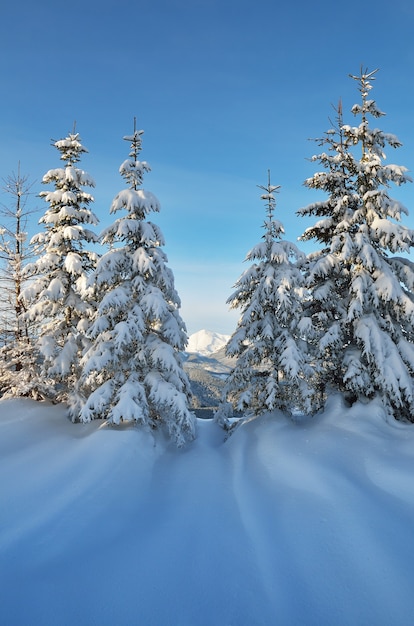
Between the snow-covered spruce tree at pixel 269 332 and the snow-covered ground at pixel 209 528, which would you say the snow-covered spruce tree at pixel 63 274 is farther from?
the snow-covered spruce tree at pixel 269 332

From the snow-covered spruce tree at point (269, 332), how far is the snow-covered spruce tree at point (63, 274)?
22.8 ft

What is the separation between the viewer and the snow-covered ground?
5.67m

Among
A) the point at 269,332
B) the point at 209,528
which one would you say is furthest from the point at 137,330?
the point at 209,528

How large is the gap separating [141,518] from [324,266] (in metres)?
11.2

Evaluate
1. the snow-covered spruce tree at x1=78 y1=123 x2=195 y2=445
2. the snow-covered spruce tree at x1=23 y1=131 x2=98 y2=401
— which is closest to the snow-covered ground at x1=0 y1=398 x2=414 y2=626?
the snow-covered spruce tree at x1=78 y1=123 x2=195 y2=445

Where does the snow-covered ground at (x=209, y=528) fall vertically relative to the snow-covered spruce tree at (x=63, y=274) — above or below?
below

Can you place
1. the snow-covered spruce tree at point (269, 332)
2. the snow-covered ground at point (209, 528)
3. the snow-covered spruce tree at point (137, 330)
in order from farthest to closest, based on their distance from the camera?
the snow-covered spruce tree at point (269, 332), the snow-covered spruce tree at point (137, 330), the snow-covered ground at point (209, 528)

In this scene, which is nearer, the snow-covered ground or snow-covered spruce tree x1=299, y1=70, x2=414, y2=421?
the snow-covered ground

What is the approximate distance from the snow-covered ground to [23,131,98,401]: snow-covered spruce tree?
330cm

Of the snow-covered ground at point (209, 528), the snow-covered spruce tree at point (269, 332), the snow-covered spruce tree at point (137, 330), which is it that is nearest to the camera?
the snow-covered ground at point (209, 528)

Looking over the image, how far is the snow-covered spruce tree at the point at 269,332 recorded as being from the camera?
14594mm

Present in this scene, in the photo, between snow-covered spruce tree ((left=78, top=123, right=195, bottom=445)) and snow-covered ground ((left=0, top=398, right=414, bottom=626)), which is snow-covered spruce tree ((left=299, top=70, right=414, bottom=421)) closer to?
snow-covered ground ((left=0, top=398, right=414, bottom=626))

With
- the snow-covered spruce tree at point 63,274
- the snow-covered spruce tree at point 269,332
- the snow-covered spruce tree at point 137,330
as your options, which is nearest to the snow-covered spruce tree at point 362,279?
the snow-covered spruce tree at point 269,332

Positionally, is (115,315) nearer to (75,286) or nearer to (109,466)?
(75,286)
